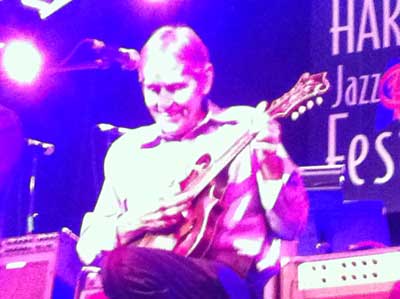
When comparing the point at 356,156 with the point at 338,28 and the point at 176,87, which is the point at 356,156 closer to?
the point at 338,28

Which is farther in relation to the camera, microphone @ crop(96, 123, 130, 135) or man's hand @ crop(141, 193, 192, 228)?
microphone @ crop(96, 123, 130, 135)

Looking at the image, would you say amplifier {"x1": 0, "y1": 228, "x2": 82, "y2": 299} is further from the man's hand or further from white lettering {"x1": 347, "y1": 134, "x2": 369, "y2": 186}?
white lettering {"x1": 347, "y1": 134, "x2": 369, "y2": 186}

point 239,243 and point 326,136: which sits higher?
point 326,136

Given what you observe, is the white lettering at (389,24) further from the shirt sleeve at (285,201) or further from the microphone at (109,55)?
the microphone at (109,55)

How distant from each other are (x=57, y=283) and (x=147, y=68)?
88 cm

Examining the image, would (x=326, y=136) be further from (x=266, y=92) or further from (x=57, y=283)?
(x=57, y=283)

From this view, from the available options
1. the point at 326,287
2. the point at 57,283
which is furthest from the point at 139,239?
the point at 326,287

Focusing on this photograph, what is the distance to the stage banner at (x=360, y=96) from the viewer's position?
2779 mm

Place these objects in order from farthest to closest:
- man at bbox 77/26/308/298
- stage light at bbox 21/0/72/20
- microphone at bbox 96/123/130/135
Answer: stage light at bbox 21/0/72/20
microphone at bbox 96/123/130/135
man at bbox 77/26/308/298

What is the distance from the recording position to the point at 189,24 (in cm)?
321

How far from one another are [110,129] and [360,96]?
3.22 ft

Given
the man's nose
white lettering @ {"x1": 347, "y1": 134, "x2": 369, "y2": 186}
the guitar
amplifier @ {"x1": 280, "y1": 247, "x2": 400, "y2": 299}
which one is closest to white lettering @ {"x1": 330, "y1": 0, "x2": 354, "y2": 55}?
the guitar

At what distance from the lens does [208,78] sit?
10.1 feet

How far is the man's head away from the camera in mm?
3012
